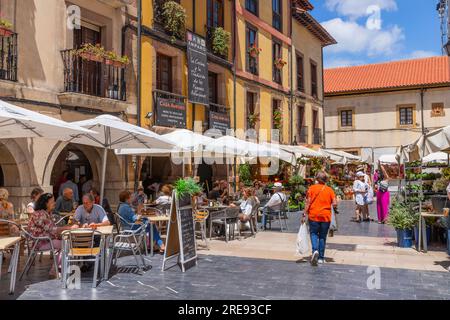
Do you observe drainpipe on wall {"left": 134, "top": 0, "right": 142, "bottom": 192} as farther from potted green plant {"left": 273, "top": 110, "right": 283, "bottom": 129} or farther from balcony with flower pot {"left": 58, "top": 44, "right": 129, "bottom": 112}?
potted green plant {"left": 273, "top": 110, "right": 283, "bottom": 129}

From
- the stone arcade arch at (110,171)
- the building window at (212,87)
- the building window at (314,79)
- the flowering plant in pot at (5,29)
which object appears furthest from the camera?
the building window at (314,79)

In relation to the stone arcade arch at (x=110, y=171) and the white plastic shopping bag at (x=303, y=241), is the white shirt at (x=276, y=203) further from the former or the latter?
the stone arcade arch at (x=110, y=171)

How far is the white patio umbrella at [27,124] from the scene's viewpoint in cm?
633

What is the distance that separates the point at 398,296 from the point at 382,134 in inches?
1191

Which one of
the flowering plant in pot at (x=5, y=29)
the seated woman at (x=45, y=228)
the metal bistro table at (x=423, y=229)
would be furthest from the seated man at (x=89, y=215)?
the metal bistro table at (x=423, y=229)

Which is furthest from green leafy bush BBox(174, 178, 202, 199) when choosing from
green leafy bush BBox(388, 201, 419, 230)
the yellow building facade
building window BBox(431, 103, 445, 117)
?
building window BBox(431, 103, 445, 117)

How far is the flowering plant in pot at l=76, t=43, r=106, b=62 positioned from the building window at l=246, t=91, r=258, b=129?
9.72 metres

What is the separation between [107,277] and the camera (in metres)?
6.82

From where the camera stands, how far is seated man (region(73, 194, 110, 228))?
7.33 metres

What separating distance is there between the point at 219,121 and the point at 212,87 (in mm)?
1601

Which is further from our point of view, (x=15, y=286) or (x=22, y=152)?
(x=22, y=152)

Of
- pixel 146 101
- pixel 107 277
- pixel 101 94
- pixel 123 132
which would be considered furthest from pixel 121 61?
pixel 107 277

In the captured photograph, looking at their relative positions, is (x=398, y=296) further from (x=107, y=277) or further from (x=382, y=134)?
(x=382, y=134)

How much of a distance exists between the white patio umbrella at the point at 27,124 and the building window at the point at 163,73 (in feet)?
25.7
